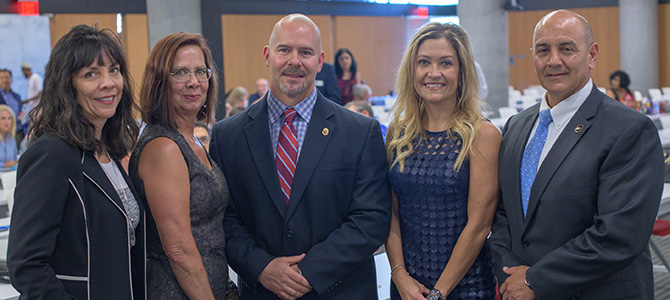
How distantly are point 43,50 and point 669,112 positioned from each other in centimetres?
1217

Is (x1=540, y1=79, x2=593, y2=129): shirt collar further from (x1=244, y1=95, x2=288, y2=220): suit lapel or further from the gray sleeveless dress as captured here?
the gray sleeveless dress

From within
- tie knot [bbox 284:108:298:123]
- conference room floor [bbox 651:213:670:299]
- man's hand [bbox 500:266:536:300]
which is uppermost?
tie knot [bbox 284:108:298:123]

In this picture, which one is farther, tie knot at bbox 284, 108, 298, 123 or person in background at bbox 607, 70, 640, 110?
person in background at bbox 607, 70, 640, 110

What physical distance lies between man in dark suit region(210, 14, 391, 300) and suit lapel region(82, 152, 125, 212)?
537 millimetres

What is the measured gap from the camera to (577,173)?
86.1 inches

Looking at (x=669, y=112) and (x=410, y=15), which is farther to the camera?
(x=410, y=15)

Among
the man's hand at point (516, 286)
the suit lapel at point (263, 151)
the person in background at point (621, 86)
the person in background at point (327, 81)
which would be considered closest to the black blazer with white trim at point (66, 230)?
the suit lapel at point (263, 151)

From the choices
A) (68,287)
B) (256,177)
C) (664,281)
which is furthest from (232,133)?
(664,281)

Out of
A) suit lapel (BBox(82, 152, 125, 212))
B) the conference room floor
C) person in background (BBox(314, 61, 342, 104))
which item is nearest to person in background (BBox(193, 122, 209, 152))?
person in background (BBox(314, 61, 342, 104))

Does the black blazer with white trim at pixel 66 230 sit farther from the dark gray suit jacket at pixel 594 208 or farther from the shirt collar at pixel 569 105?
the shirt collar at pixel 569 105

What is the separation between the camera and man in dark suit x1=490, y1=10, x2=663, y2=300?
213 cm

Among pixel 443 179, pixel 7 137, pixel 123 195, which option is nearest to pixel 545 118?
pixel 443 179

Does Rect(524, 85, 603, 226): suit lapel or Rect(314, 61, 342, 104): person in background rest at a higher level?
Rect(314, 61, 342, 104): person in background

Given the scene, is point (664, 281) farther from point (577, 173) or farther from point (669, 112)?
point (669, 112)
